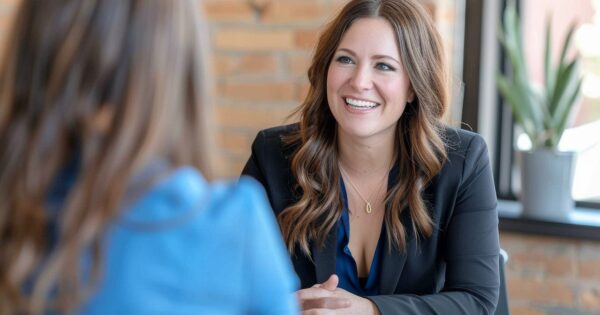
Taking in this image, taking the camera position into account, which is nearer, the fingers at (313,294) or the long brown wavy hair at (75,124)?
the long brown wavy hair at (75,124)

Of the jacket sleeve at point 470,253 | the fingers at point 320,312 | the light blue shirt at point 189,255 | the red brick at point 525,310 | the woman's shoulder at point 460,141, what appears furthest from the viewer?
the red brick at point 525,310

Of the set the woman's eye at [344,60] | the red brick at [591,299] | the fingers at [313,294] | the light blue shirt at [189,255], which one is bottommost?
the red brick at [591,299]

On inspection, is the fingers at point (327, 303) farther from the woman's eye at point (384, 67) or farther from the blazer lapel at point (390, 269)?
the woman's eye at point (384, 67)

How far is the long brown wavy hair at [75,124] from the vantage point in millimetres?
802


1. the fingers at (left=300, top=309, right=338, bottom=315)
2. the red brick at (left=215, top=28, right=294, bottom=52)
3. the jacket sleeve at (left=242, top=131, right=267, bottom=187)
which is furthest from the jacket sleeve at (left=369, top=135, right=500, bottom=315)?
the red brick at (left=215, top=28, right=294, bottom=52)

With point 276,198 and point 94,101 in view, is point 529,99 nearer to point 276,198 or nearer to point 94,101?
point 276,198

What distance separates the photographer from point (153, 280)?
0.80 m

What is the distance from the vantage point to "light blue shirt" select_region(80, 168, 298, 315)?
31.3 inches

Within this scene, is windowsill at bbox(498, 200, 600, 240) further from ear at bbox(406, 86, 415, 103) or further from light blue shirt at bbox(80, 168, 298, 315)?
light blue shirt at bbox(80, 168, 298, 315)

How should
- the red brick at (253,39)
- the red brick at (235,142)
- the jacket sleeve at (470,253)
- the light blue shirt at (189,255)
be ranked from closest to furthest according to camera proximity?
1. the light blue shirt at (189,255)
2. the jacket sleeve at (470,253)
3. the red brick at (253,39)
4. the red brick at (235,142)

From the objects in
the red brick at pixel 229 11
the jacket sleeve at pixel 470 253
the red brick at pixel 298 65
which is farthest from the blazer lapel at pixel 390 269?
the red brick at pixel 229 11

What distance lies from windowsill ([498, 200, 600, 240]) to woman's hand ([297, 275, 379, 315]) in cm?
117

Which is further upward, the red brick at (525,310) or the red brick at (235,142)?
the red brick at (235,142)

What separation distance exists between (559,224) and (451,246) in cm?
89
